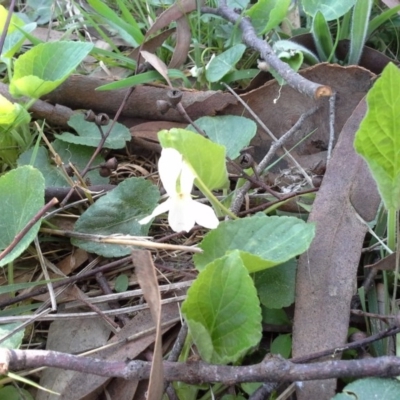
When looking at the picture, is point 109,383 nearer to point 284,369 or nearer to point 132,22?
point 284,369

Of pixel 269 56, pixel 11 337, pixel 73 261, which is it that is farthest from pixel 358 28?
pixel 11 337

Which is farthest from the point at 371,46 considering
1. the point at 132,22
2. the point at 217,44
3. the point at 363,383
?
the point at 363,383

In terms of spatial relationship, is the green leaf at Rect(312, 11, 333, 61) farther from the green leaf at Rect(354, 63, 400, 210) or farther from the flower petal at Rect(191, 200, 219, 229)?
the flower petal at Rect(191, 200, 219, 229)

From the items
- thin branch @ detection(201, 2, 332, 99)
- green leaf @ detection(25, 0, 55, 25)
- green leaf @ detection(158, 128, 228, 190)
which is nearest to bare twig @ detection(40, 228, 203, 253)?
green leaf @ detection(158, 128, 228, 190)

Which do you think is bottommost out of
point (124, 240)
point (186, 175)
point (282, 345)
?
point (282, 345)

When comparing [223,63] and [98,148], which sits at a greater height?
[223,63]

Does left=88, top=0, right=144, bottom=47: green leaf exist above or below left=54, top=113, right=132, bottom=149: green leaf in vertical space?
above

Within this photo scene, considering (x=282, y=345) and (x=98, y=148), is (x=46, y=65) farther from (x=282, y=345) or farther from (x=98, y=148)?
(x=282, y=345)
